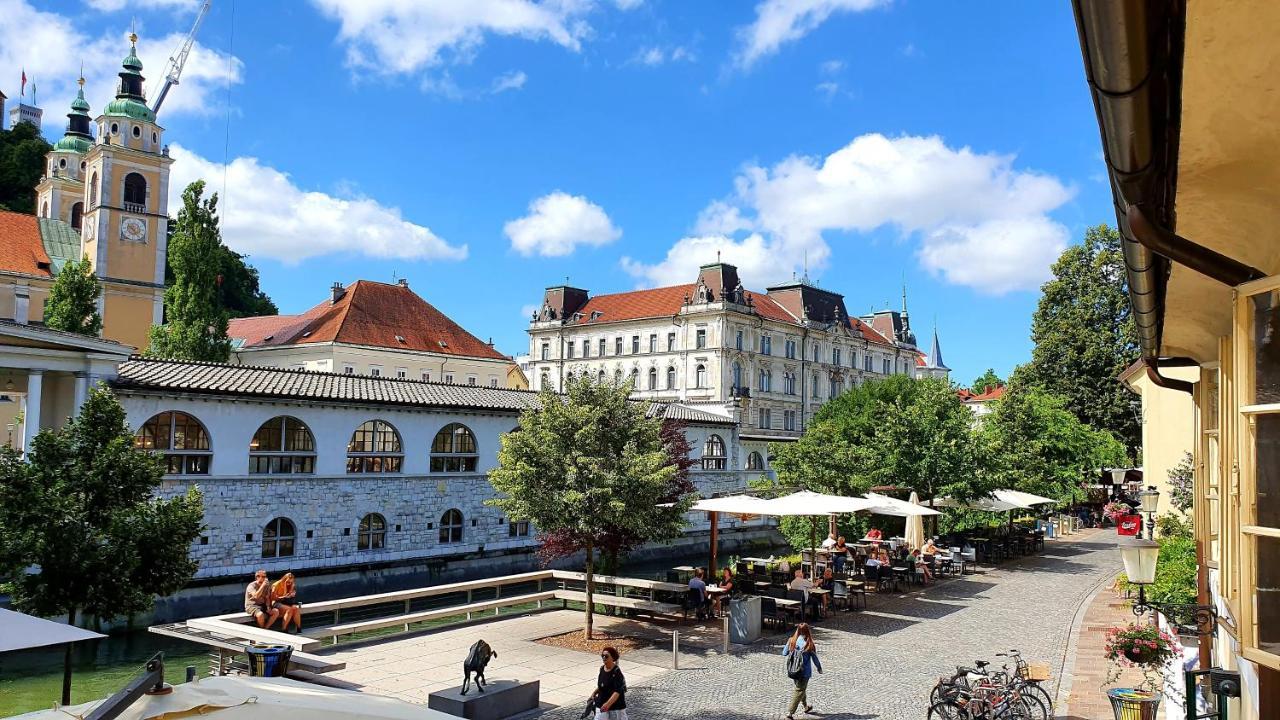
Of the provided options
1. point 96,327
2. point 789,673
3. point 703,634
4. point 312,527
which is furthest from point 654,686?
point 96,327

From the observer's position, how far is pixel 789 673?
1340cm

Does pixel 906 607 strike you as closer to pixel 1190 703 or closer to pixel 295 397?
pixel 1190 703

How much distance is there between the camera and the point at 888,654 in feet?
57.5

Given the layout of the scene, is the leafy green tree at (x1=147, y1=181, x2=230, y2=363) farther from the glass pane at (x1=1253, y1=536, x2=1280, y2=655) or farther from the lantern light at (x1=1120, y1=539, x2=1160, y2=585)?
the glass pane at (x1=1253, y1=536, x2=1280, y2=655)

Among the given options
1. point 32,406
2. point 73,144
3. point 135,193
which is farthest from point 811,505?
point 73,144

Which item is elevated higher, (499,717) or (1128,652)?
(1128,652)

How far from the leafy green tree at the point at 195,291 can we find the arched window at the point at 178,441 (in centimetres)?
2393

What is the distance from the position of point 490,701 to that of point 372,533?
19780mm

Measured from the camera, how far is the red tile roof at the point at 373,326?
68238 mm

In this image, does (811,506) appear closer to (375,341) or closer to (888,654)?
(888,654)

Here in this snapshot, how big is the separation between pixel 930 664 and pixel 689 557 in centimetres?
2664

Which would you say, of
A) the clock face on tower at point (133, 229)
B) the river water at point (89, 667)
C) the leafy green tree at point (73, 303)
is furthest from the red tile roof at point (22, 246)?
the river water at point (89, 667)

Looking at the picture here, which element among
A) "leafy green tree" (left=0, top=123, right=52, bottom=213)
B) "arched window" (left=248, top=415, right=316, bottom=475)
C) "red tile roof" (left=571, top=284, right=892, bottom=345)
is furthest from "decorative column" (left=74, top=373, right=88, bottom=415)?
"leafy green tree" (left=0, top=123, right=52, bottom=213)

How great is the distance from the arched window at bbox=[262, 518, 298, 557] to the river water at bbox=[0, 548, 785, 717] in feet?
17.1
